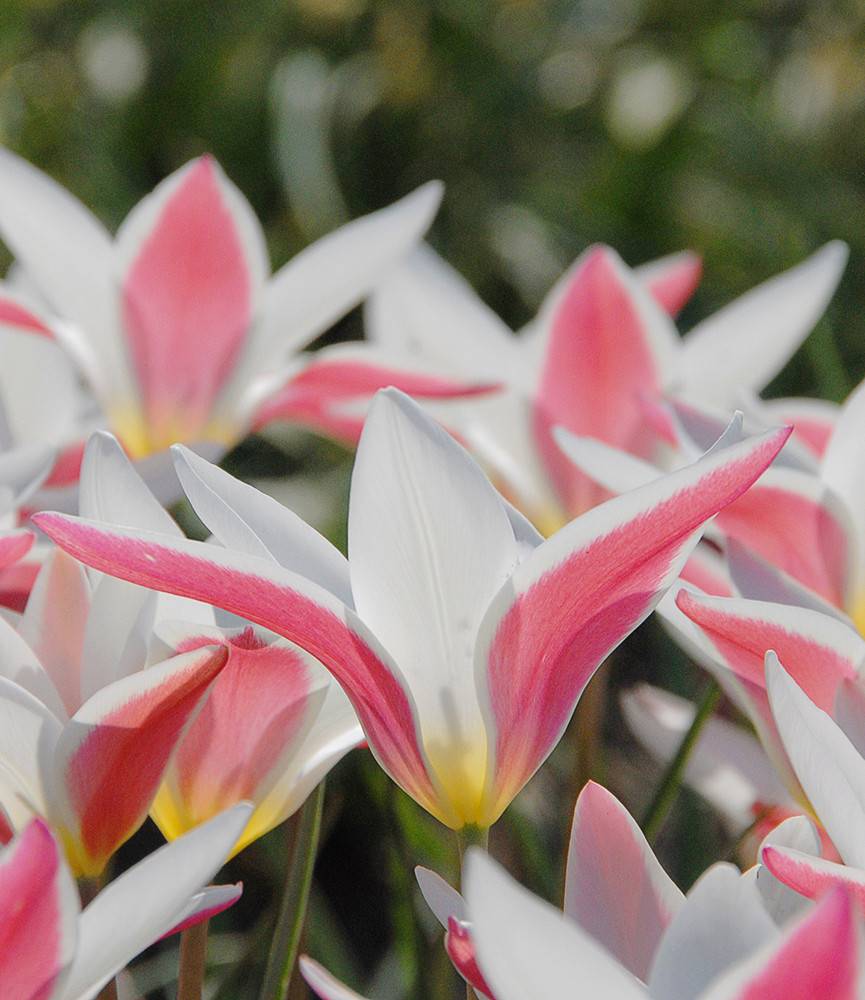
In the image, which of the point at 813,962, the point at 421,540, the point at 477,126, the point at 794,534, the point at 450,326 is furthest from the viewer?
the point at 477,126

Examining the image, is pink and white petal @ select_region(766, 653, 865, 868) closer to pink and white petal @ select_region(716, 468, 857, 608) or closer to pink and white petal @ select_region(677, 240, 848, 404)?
pink and white petal @ select_region(716, 468, 857, 608)

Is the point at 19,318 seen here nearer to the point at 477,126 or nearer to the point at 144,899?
the point at 144,899

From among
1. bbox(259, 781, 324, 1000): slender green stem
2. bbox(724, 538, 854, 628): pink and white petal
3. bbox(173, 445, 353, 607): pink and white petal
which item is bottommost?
bbox(259, 781, 324, 1000): slender green stem

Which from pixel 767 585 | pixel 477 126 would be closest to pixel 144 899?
pixel 767 585

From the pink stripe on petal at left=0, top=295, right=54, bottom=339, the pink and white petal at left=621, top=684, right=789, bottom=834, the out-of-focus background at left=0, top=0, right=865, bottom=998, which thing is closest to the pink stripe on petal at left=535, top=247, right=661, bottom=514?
the pink and white petal at left=621, top=684, right=789, bottom=834

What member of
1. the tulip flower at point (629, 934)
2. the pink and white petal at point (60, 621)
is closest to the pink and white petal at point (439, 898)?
the tulip flower at point (629, 934)
